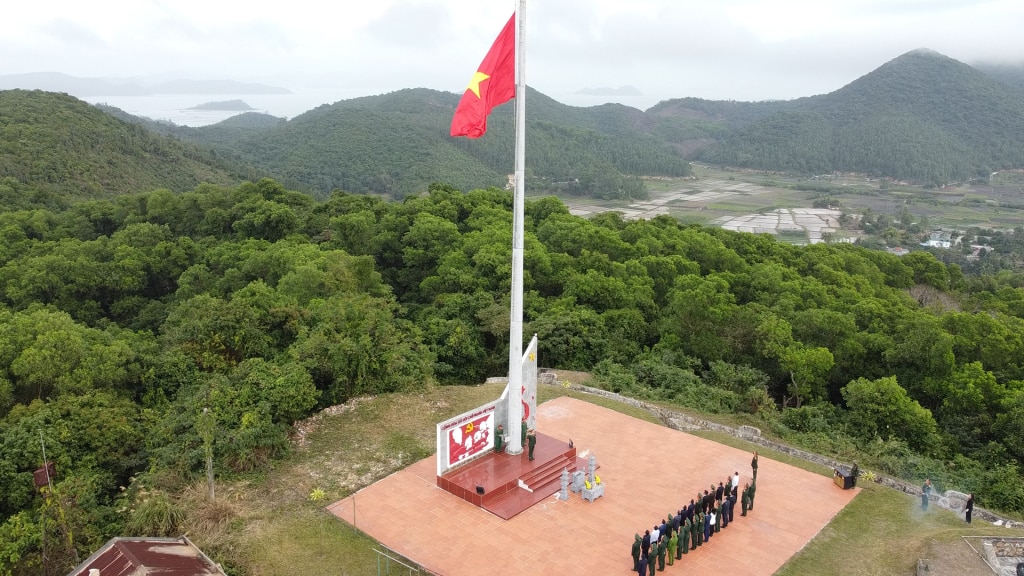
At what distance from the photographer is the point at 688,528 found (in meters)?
13.1

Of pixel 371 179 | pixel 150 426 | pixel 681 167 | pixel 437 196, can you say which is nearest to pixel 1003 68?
pixel 681 167

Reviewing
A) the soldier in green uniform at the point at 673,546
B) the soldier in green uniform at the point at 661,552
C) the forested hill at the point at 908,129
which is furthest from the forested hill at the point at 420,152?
the soldier in green uniform at the point at 661,552

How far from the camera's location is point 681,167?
128250 millimetres

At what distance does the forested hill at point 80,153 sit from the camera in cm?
5466

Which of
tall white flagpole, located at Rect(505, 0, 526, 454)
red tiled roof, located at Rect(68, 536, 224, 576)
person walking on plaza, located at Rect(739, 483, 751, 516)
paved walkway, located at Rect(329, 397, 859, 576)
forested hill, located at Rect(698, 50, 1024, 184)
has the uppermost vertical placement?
forested hill, located at Rect(698, 50, 1024, 184)

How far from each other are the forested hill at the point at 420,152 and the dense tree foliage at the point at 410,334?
46.7 metres

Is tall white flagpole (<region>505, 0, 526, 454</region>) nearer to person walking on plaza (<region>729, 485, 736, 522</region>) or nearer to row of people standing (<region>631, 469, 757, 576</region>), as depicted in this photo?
row of people standing (<region>631, 469, 757, 576</region>)

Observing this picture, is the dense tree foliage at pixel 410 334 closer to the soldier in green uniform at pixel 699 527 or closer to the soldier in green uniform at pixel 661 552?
the soldier in green uniform at pixel 699 527

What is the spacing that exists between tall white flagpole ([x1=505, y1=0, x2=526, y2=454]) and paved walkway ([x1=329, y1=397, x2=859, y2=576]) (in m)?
2.19

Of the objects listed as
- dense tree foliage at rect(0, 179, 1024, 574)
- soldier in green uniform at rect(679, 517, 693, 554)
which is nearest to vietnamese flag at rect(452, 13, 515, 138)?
soldier in green uniform at rect(679, 517, 693, 554)

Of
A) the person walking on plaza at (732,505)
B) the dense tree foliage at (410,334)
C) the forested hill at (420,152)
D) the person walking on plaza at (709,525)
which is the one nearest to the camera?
the person walking on plaza at (709,525)

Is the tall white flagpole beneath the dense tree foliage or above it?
above

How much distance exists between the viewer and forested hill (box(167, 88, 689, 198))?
315 ft

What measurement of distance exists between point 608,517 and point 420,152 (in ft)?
300
